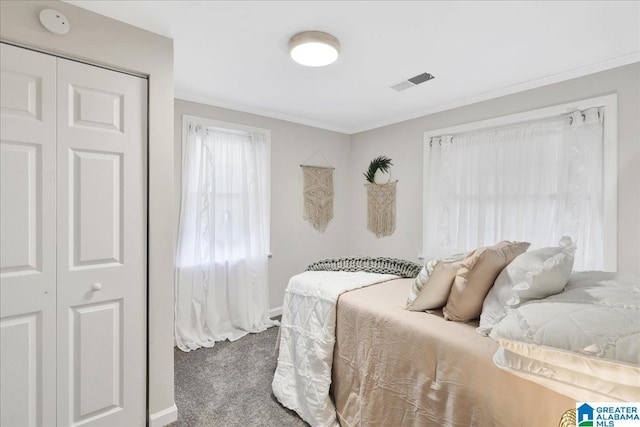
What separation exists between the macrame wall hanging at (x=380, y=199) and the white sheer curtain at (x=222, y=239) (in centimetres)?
152

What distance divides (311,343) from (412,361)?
0.77m

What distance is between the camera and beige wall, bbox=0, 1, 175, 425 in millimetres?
1753

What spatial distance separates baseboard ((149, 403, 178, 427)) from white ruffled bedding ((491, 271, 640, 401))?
197 centimetres

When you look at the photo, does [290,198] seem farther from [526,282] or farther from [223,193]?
[526,282]

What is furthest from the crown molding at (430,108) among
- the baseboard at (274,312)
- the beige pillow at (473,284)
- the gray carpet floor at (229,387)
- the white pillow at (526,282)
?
the gray carpet floor at (229,387)

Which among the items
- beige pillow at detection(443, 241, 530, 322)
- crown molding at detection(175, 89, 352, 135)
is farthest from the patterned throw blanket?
crown molding at detection(175, 89, 352, 135)

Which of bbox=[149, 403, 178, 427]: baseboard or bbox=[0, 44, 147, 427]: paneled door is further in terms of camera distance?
bbox=[149, 403, 178, 427]: baseboard

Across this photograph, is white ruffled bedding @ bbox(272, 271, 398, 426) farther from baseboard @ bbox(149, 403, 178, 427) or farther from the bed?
baseboard @ bbox(149, 403, 178, 427)

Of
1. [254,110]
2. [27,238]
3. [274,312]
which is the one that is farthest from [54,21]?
[274,312]

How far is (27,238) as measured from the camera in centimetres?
156

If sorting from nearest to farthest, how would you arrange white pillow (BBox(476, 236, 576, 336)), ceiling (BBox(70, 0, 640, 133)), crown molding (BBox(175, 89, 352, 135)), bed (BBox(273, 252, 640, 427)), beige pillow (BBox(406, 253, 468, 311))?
bed (BBox(273, 252, 640, 427)) < white pillow (BBox(476, 236, 576, 336)) < beige pillow (BBox(406, 253, 468, 311)) < ceiling (BBox(70, 0, 640, 133)) < crown molding (BBox(175, 89, 352, 135))

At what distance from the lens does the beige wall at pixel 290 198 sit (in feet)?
12.5

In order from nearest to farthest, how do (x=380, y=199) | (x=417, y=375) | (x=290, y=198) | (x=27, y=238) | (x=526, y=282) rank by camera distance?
(x=526, y=282), (x=417, y=375), (x=27, y=238), (x=290, y=198), (x=380, y=199)

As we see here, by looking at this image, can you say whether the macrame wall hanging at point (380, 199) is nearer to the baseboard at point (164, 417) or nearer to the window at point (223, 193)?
the window at point (223, 193)
